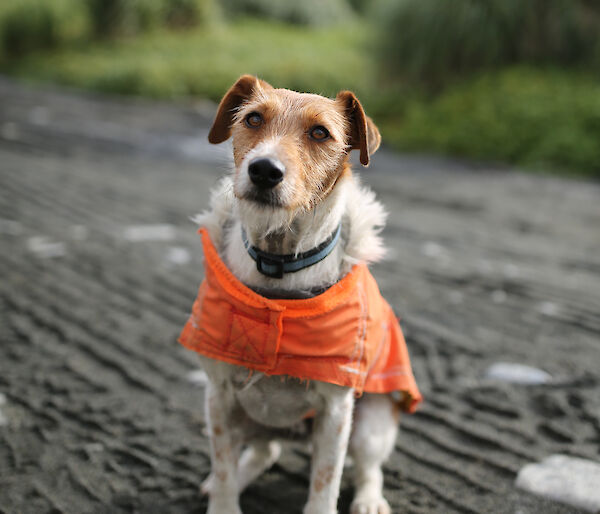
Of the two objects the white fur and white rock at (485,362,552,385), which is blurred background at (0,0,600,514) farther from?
the white fur

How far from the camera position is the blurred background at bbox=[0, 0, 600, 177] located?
28.3ft

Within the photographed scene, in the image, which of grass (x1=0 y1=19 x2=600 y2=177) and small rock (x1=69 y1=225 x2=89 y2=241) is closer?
small rock (x1=69 y1=225 x2=89 y2=241)

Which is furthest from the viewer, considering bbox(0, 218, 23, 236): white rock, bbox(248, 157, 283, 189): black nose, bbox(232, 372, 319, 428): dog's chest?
bbox(0, 218, 23, 236): white rock

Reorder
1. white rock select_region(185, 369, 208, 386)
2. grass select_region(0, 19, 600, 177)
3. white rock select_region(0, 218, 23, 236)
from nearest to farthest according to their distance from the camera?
1. white rock select_region(185, 369, 208, 386)
2. white rock select_region(0, 218, 23, 236)
3. grass select_region(0, 19, 600, 177)

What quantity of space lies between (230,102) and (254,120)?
0.27 meters

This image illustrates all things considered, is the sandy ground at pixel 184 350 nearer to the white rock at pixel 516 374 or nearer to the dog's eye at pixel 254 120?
the white rock at pixel 516 374

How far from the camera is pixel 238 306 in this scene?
1.96 meters

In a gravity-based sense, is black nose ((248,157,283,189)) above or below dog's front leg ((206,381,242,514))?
above

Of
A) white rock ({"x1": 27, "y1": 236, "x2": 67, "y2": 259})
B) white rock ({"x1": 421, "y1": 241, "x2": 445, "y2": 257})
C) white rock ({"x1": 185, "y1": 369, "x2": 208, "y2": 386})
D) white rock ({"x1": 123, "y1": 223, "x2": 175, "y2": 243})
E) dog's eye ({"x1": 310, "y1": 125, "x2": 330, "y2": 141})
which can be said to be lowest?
white rock ({"x1": 123, "y1": 223, "x2": 175, "y2": 243})

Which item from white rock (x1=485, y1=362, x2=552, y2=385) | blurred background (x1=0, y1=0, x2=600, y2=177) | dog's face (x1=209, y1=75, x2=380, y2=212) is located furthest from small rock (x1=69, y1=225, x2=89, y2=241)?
white rock (x1=485, y1=362, x2=552, y2=385)

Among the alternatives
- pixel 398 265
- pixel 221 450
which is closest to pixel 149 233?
pixel 398 265

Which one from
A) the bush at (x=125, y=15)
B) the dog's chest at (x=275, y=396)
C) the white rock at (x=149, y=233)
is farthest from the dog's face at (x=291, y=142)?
the bush at (x=125, y=15)

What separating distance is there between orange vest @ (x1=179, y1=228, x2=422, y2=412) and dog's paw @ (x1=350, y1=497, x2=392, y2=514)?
0.54m

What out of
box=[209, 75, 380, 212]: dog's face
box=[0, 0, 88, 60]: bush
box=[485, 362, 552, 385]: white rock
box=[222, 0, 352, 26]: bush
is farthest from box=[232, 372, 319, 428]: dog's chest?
box=[222, 0, 352, 26]: bush
